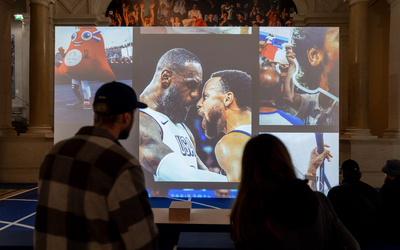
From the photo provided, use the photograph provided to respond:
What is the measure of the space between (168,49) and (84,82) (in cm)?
170

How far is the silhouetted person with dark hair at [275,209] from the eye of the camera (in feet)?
3.94

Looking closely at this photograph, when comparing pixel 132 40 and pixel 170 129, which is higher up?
pixel 132 40

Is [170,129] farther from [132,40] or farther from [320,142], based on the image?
[320,142]

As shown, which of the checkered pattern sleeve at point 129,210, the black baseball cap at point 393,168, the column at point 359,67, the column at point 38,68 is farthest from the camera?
the column at point 38,68

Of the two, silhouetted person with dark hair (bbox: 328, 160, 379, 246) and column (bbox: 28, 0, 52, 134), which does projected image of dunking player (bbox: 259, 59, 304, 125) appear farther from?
column (bbox: 28, 0, 52, 134)

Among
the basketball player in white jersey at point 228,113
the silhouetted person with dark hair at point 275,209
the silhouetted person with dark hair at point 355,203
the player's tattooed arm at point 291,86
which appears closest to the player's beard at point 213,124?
the basketball player in white jersey at point 228,113

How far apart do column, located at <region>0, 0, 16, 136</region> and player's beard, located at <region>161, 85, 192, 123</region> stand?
18.7ft

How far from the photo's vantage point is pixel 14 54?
13.7 metres

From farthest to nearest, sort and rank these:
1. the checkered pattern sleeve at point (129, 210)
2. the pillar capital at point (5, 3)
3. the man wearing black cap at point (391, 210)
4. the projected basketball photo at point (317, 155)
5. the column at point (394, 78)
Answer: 1. the pillar capital at point (5, 3)
2. the column at point (394, 78)
3. the projected basketball photo at point (317, 155)
4. the man wearing black cap at point (391, 210)
5. the checkered pattern sleeve at point (129, 210)

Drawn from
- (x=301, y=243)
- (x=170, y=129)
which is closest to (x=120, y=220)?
(x=301, y=243)

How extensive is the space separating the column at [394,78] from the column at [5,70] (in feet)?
35.5

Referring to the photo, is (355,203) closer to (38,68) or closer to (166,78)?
(166,78)

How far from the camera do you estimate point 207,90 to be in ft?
17.3

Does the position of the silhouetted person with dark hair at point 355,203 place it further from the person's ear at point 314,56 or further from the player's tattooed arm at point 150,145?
the player's tattooed arm at point 150,145
